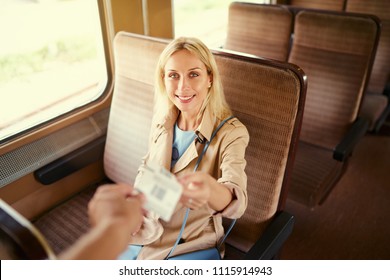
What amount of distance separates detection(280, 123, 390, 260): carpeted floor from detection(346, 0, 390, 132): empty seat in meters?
0.46

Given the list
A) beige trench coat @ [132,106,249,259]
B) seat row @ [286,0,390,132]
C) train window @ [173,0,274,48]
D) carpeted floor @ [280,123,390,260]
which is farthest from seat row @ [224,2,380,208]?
beige trench coat @ [132,106,249,259]

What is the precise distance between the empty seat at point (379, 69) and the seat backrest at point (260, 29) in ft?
3.05

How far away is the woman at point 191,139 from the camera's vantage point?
1289 mm

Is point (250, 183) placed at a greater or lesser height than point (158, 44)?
lesser

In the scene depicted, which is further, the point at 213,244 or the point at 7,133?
the point at 7,133

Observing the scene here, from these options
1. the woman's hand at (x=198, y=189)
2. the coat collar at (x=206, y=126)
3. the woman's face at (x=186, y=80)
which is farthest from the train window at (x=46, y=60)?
the woman's hand at (x=198, y=189)

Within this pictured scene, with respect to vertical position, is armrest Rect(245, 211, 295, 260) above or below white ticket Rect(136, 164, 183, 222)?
below

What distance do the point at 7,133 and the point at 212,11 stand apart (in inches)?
83.3

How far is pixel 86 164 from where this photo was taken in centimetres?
200

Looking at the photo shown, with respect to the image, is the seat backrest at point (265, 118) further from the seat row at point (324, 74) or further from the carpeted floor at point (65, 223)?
the carpeted floor at point (65, 223)

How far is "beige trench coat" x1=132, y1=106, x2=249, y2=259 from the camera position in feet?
4.28

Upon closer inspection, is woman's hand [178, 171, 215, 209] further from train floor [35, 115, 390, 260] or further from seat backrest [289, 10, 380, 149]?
seat backrest [289, 10, 380, 149]
